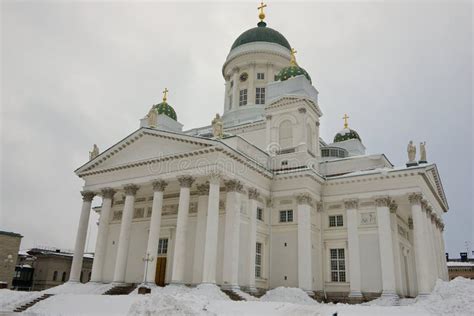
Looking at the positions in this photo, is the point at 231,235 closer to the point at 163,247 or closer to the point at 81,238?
the point at 163,247

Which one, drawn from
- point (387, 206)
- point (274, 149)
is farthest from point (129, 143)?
point (387, 206)

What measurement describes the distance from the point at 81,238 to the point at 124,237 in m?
4.75

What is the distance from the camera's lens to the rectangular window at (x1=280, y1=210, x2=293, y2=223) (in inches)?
1147

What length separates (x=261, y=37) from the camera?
1641 inches

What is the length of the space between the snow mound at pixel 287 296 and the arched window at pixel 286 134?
34.9ft

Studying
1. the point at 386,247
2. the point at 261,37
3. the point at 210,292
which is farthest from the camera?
the point at 261,37

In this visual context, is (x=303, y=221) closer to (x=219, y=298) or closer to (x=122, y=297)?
(x=219, y=298)

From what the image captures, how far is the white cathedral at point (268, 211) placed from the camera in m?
25.3

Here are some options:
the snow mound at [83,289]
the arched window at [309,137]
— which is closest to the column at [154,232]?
the snow mound at [83,289]

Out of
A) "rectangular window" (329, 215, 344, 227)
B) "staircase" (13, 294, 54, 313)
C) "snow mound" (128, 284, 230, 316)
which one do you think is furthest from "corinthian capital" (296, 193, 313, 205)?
"staircase" (13, 294, 54, 313)

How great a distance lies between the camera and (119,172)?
95.2 feet

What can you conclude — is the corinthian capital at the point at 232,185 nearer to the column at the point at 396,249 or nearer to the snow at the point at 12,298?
the column at the point at 396,249

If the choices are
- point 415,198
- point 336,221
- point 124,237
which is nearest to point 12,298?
point 124,237

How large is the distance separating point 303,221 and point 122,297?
12.7m
